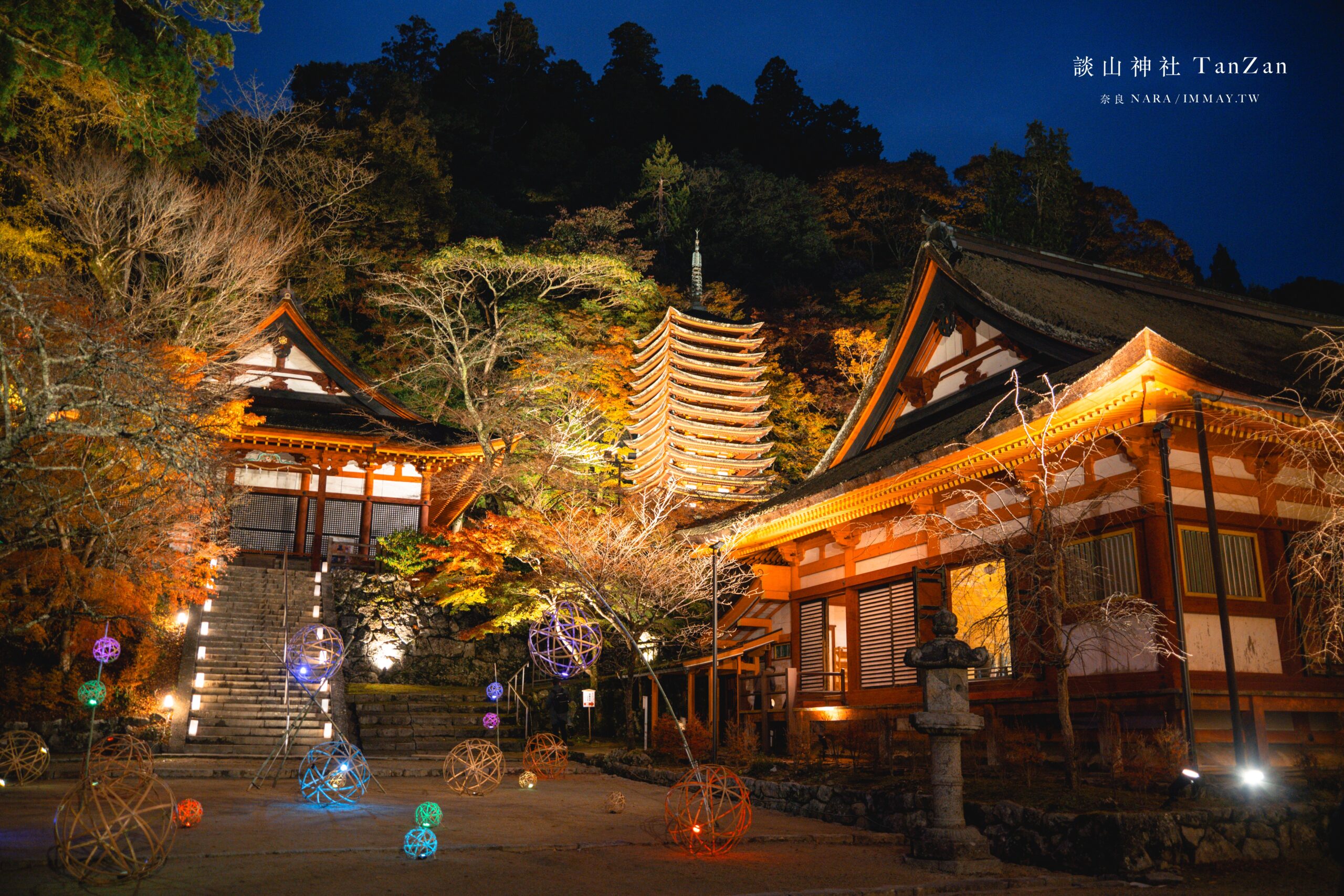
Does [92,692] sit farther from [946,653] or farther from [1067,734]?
[1067,734]

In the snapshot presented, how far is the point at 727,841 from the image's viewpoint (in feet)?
25.7

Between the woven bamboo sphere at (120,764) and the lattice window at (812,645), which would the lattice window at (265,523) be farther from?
the lattice window at (812,645)

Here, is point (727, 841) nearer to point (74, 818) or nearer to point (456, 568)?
point (74, 818)

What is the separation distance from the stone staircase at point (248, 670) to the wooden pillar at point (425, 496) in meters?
4.61

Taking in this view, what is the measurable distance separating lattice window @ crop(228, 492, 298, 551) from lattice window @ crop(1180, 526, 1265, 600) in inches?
930

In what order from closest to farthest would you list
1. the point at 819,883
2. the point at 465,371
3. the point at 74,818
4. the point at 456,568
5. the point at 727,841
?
the point at 74,818, the point at 819,883, the point at 727,841, the point at 456,568, the point at 465,371

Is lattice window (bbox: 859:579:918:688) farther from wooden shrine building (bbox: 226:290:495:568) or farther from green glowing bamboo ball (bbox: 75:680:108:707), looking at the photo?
wooden shrine building (bbox: 226:290:495:568)

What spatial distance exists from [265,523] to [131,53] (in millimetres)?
19172

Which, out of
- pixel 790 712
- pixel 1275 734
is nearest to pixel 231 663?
pixel 790 712

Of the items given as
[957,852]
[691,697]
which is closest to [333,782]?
[957,852]

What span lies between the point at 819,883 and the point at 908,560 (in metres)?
6.56

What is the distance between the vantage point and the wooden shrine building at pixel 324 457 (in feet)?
85.9

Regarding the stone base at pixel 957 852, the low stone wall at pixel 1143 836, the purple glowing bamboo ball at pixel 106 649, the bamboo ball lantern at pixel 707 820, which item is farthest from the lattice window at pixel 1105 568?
the purple glowing bamboo ball at pixel 106 649

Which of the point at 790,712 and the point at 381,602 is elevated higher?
the point at 381,602
